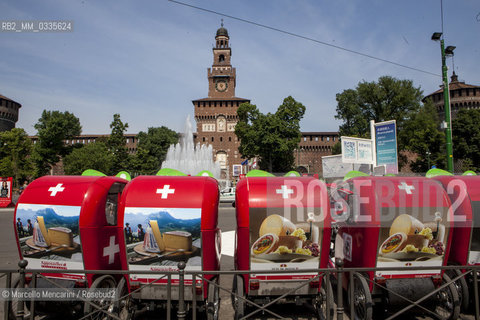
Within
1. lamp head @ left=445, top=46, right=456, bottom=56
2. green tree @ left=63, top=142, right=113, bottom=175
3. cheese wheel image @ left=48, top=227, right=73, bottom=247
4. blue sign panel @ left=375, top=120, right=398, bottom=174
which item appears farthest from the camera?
green tree @ left=63, top=142, right=113, bottom=175

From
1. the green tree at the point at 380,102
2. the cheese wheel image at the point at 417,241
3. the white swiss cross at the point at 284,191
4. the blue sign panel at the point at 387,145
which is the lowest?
the cheese wheel image at the point at 417,241

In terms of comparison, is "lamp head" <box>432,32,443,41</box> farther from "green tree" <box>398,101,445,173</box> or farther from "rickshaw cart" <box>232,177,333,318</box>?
"green tree" <box>398,101,445,173</box>

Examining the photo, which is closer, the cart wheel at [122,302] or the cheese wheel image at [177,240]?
the cheese wheel image at [177,240]

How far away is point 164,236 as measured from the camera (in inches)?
169

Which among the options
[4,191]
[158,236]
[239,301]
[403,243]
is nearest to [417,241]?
[403,243]

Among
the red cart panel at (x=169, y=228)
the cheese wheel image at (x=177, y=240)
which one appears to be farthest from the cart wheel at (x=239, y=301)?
the cheese wheel image at (x=177, y=240)

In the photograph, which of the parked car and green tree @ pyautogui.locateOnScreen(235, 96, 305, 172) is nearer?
the parked car

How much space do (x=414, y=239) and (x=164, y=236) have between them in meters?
3.73

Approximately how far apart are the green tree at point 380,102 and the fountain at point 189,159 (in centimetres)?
2231

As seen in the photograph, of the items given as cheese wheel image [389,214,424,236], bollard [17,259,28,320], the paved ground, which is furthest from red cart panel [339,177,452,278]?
bollard [17,259,28,320]

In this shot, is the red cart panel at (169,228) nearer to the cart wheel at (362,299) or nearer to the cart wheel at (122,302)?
the cart wheel at (122,302)

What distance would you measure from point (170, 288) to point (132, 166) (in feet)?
158

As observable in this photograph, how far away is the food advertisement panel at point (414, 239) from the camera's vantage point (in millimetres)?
4512

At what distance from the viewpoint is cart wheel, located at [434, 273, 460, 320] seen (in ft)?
14.5
